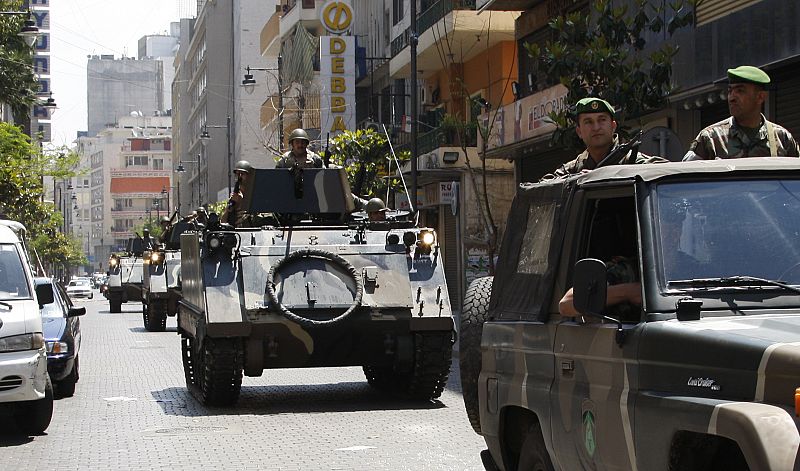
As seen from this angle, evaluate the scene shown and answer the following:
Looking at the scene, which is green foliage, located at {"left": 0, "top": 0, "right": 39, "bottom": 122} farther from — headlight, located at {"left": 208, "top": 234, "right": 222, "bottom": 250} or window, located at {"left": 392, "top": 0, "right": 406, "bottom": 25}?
headlight, located at {"left": 208, "top": 234, "right": 222, "bottom": 250}

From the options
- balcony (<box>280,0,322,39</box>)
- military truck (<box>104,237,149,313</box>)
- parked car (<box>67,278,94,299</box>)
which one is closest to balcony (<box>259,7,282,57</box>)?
balcony (<box>280,0,322,39</box>)

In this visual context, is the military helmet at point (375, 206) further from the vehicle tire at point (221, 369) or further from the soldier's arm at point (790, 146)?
the soldier's arm at point (790, 146)

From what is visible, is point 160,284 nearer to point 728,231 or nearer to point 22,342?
point 22,342

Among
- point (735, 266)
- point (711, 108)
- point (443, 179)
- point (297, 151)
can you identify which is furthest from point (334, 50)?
point (735, 266)

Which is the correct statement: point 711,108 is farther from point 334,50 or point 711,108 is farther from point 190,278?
point 334,50

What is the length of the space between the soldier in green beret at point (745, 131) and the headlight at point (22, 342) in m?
5.99

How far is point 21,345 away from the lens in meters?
11.2

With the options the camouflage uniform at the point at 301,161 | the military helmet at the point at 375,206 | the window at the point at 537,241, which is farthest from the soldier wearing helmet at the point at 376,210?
the window at the point at 537,241

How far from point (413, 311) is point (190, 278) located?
271 cm

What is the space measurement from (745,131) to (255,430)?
6.11 metres

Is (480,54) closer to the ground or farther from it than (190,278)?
farther from it

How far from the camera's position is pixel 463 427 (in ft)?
39.5

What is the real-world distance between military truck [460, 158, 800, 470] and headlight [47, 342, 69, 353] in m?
8.16

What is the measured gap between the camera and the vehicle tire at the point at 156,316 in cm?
3019
